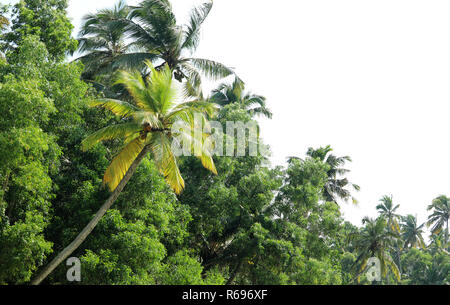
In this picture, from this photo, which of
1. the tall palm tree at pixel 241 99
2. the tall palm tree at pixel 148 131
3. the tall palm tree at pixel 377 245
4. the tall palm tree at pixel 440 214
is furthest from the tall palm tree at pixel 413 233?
the tall palm tree at pixel 148 131

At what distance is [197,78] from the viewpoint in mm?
17344

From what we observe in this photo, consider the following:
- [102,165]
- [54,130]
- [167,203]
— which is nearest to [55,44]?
[54,130]

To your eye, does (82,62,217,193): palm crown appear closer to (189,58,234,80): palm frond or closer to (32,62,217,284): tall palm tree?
(32,62,217,284): tall palm tree

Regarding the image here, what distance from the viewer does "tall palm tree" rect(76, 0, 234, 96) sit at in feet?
54.7

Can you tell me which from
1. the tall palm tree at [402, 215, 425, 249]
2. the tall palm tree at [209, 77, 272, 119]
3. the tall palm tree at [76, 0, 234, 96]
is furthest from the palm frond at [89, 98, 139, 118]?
the tall palm tree at [402, 215, 425, 249]

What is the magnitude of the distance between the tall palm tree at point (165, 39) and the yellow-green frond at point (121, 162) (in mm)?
5739

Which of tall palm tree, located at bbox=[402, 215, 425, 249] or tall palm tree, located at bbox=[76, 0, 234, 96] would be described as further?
tall palm tree, located at bbox=[402, 215, 425, 249]

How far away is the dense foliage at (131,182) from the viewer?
35.6ft

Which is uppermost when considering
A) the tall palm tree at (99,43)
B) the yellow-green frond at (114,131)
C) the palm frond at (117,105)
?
the tall palm tree at (99,43)

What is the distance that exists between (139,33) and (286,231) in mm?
10306

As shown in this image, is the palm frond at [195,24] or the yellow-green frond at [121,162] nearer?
the yellow-green frond at [121,162]

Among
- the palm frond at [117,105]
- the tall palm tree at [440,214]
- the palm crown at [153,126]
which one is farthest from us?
the tall palm tree at [440,214]

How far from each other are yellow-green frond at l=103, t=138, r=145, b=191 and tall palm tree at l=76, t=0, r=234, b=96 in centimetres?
574

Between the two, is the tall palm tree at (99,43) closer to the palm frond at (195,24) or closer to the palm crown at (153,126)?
the palm frond at (195,24)
